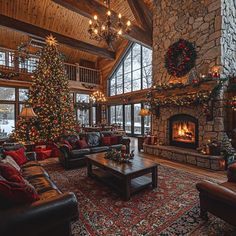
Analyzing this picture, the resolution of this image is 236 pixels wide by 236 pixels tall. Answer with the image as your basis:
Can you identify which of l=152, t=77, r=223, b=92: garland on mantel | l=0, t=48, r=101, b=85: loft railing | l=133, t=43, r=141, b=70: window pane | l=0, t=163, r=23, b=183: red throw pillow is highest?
l=133, t=43, r=141, b=70: window pane

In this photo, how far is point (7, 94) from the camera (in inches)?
344

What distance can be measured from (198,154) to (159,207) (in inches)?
104

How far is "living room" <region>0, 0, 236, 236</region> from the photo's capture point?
200 centimetres

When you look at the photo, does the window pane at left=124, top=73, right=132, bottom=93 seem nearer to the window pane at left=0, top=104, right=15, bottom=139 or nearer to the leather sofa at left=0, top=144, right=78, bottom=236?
the window pane at left=0, top=104, right=15, bottom=139

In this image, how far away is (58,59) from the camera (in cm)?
689

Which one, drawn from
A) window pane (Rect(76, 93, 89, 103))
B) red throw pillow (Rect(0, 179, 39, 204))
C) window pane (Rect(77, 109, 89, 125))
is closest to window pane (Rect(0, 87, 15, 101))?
window pane (Rect(76, 93, 89, 103))

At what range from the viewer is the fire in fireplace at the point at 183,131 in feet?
17.2

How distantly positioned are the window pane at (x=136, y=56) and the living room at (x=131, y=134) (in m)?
0.06

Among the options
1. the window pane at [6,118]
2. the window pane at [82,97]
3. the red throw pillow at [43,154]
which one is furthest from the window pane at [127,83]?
the window pane at [6,118]

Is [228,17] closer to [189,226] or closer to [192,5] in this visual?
[192,5]

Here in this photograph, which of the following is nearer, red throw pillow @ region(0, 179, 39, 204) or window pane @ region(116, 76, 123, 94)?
red throw pillow @ region(0, 179, 39, 204)

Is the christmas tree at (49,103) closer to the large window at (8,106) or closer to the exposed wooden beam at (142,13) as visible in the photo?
the large window at (8,106)

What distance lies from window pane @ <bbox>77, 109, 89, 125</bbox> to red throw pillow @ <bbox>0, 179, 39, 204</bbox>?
10.1 m

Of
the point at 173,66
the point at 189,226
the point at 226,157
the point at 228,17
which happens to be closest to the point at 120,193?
A: the point at 189,226
